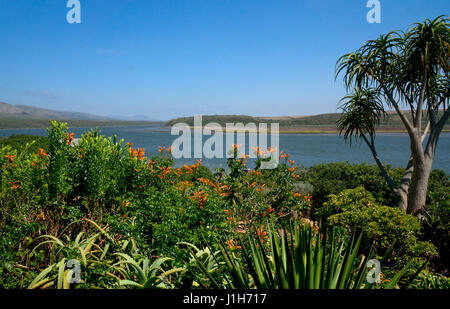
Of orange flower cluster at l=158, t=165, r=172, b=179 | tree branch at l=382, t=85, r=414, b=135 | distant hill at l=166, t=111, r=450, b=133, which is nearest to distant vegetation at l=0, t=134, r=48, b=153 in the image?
orange flower cluster at l=158, t=165, r=172, b=179

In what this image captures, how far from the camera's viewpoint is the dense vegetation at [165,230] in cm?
196

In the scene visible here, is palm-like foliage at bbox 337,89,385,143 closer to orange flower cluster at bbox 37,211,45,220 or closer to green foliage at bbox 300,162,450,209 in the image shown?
green foliage at bbox 300,162,450,209

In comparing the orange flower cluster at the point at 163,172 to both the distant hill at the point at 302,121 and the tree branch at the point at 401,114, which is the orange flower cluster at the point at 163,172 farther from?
the distant hill at the point at 302,121

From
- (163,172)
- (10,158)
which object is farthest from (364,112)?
(10,158)

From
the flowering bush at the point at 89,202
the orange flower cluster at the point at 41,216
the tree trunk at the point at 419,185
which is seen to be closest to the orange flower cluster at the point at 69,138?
the flowering bush at the point at 89,202

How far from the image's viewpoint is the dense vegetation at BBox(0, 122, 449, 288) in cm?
196

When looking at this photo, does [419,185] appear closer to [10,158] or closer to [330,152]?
[10,158]

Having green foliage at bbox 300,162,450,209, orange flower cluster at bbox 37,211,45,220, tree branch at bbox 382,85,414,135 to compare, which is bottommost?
green foliage at bbox 300,162,450,209

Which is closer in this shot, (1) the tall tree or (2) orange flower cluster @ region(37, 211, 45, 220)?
(2) orange flower cluster @ region(37, 211, 45, 220)

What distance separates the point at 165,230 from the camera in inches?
99.5

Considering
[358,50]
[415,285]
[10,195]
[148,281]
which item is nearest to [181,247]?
[148,281]

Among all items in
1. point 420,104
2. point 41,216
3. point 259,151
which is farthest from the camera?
point 420,104

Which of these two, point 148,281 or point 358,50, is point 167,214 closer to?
point 148,281
